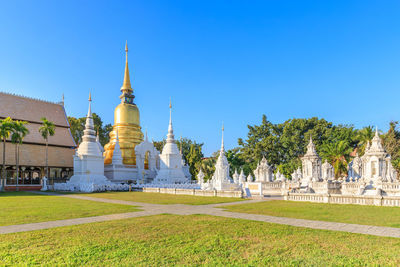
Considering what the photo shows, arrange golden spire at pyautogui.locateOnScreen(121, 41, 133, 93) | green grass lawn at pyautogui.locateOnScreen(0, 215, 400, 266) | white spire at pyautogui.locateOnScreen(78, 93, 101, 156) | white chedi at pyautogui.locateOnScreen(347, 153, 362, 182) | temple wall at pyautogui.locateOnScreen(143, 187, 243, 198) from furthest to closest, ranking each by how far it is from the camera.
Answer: golden spire at pyautogui.locateOnScreen(121, 41, 133, 93) → white chedi at pyautogui.locateOnScreen(347, 153, 362, 182) → white spire at pyautogui.locateOnScreen(78, 93, 101, 156) → temple wall at pyautogui.locateOnScreen(143, 187, 243, 198) → green grass lawn at pyautogui.locateOnScreen(0, 215, 400, 266)

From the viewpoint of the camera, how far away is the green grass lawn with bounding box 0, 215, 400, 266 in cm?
612

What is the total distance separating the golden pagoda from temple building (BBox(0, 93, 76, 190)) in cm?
645

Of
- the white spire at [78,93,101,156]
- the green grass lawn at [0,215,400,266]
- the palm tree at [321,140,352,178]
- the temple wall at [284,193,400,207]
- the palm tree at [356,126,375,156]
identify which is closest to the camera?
the green grass lawn at [0,215,400,266]

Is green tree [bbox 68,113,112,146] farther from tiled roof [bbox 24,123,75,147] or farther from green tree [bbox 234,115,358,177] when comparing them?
green tree [bbox 234,115,358,177]

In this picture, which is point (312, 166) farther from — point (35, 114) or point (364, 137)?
point (35, 114)

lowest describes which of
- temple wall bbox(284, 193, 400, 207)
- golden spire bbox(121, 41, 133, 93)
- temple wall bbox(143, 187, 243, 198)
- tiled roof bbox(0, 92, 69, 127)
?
temple wall bbox(143, 187, 243, 198)

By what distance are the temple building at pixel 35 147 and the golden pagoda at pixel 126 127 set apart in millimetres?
6455

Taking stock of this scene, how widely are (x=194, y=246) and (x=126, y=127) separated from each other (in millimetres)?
38679

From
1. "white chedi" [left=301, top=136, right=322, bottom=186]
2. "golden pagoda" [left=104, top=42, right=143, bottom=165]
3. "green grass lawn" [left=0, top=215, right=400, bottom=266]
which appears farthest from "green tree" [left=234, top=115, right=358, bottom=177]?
"green grass lawn" [left=0, top=215, right=400, bottom=266]

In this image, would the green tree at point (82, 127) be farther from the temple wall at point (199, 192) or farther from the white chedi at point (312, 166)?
the white chedi at point (312, 166)

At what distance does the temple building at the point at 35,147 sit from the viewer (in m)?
37.4

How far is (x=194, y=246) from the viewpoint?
23.7 ft

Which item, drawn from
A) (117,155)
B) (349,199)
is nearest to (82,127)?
(117,155)

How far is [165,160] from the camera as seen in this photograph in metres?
37.7
